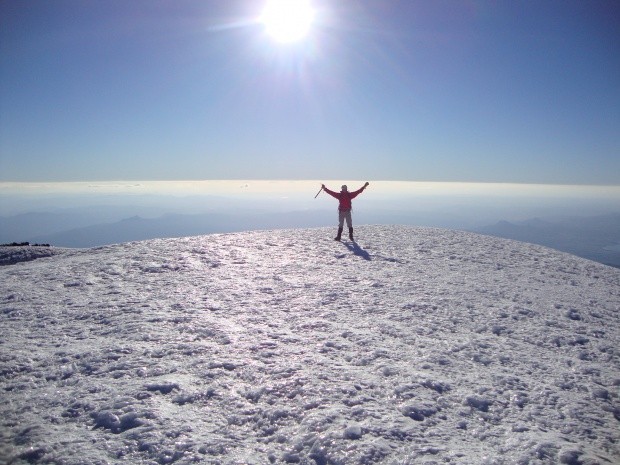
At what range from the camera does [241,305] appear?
9414mm

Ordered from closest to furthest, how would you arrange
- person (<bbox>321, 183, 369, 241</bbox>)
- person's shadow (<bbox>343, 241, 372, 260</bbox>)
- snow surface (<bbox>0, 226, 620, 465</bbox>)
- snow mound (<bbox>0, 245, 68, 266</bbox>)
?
1. snow surface (<bbox>0, 226, 620, 465</bbox>)
2. person's shadow (<bbox>343, 241, 372, 260</bbox>)
3. snow mound (<bbox>0, 245, 68, 266</bbox>)
4. person (<bbox>321, 183, 369, 241</bbox>)

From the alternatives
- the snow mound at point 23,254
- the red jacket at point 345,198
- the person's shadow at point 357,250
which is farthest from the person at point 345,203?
the snow mound at point 23,254

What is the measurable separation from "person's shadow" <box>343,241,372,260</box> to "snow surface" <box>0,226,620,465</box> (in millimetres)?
2768

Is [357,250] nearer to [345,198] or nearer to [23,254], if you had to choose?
[345,198]

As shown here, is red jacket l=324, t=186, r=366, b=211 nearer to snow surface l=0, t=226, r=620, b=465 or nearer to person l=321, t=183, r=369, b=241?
→ person l=321, t=183, r=369, b=241

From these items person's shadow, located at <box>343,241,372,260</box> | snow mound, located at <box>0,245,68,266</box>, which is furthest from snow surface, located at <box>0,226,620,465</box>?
snow mound, located at <box>0,245,68,266</box>

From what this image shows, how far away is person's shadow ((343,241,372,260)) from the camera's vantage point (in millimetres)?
15727

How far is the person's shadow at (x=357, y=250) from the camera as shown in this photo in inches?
619

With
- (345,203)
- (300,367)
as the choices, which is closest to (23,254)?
(345,203)

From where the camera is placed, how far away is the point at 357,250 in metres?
16.9

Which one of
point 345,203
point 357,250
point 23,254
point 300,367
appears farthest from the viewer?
point 345,203

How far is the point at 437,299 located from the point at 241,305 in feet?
19.5

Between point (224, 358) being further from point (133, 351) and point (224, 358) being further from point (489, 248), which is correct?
point (489, 248)

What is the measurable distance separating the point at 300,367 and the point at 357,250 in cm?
1108
